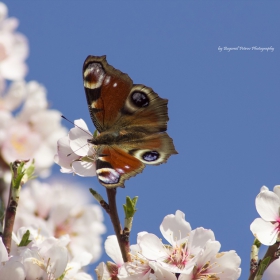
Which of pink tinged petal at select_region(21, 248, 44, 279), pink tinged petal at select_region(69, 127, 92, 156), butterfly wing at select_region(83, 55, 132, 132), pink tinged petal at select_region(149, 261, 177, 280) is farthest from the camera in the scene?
butterfly wing at select_region(83, 55, 132, 132)

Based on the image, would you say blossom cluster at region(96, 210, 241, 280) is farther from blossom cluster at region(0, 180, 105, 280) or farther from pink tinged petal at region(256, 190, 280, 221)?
blossom cluster at region(0, 180, 105, 280)

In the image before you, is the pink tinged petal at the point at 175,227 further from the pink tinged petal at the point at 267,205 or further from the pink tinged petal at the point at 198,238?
the pink tinged petal at the point at 267,205

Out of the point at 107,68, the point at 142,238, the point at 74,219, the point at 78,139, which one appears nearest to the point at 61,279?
the point at 142,238

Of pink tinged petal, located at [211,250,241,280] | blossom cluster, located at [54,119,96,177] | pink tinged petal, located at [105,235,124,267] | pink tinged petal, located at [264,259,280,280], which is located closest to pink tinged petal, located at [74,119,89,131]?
blossom cluster, located at [54,119,96,177]

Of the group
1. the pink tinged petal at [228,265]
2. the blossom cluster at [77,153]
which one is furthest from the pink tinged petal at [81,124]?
the pink tinged petal at [228,265]

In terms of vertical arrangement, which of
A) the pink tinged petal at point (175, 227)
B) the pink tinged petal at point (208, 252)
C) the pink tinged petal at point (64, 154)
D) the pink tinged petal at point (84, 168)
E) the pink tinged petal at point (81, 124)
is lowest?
the pink tinged petal at point (208, 252)

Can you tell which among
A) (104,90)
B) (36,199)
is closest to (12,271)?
(104,90)
